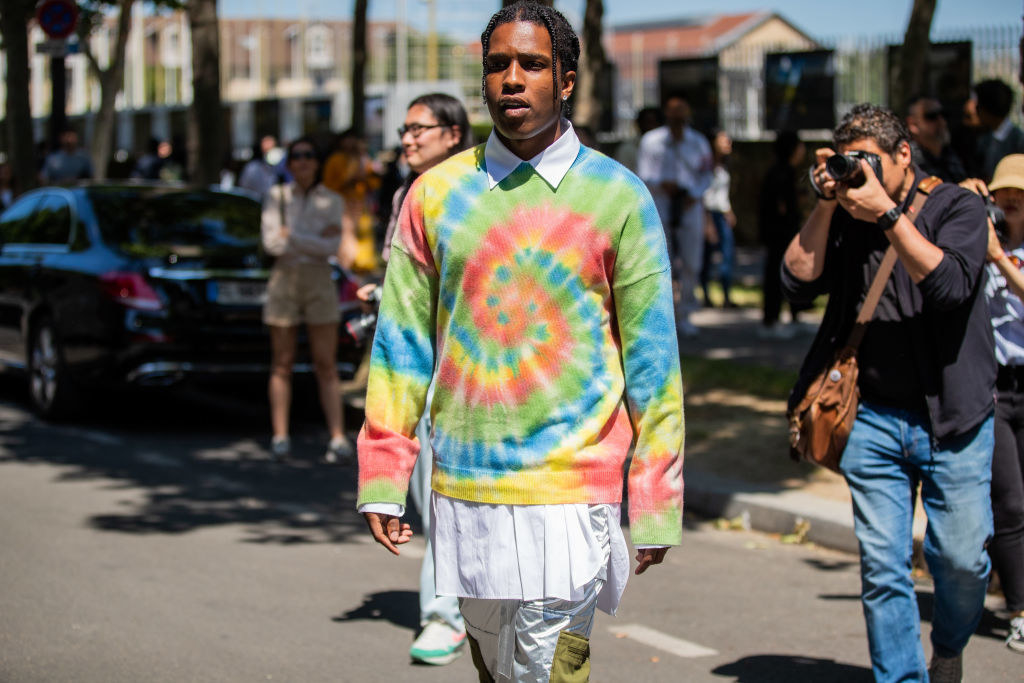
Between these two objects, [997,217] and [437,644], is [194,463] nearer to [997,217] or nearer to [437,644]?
[437,644]

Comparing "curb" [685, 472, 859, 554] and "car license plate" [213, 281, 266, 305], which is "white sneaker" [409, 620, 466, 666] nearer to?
"curb" [685, 472, 859, 554]

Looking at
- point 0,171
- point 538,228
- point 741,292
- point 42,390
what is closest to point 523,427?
point 538,228

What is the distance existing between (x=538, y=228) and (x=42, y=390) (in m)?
8.33

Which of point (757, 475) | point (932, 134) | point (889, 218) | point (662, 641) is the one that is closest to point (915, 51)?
point (932, 134)

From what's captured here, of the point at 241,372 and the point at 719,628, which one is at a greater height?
the point at 241,372

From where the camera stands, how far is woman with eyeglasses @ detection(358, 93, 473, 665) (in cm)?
521

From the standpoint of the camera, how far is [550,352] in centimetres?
315

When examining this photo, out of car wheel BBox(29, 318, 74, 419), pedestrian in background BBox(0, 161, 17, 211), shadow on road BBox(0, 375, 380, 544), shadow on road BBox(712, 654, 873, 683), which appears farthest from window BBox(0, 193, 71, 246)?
pedestrian in background BBox(0, 161, 17, 211)

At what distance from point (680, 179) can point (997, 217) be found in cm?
788

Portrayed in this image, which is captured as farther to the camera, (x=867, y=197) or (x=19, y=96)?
(x=19, y=96)

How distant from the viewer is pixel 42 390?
1066cm

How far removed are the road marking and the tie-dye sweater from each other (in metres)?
2.39

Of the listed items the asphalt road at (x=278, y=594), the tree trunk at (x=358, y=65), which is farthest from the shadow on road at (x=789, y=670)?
the tree trunk at (x=358, y=65)

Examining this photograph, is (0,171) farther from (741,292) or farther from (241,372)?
(241,372)
